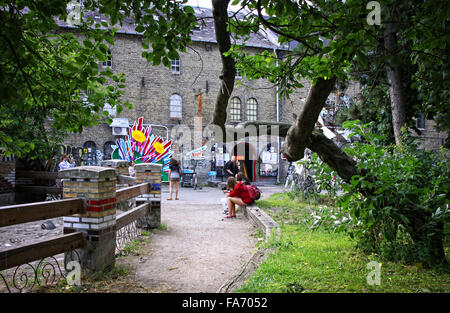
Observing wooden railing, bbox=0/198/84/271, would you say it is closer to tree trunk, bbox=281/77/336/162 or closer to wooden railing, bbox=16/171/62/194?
tree trunk, bbox=281/77/336/162

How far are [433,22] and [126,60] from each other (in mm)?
21614

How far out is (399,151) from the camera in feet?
17.9

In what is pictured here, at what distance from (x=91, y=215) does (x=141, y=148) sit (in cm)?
1805

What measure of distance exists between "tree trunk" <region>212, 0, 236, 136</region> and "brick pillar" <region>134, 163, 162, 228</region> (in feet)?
9.42

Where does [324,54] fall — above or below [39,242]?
above

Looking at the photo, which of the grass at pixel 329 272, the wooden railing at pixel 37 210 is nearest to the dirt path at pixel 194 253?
the grass at pixel 329 272

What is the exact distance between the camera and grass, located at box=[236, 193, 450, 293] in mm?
3654

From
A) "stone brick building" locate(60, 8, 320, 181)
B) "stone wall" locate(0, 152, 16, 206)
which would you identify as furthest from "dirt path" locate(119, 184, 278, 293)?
"stone brick building" locate(60, 8, 320, 181)

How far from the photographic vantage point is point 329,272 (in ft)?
13.7

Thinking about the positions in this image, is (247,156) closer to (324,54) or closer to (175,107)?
(175,107)

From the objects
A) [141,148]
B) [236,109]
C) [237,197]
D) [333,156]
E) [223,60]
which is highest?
Answer: [236,109]

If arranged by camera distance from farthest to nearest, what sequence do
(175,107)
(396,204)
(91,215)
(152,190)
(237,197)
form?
(175,107) → (237,197) → (152,190) → (396,204) → (91,215)

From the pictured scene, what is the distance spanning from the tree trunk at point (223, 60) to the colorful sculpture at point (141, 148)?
16952 millimetres

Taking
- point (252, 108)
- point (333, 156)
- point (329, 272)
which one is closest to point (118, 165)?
point (333, 156)
